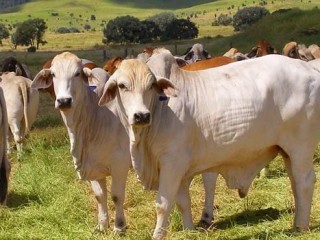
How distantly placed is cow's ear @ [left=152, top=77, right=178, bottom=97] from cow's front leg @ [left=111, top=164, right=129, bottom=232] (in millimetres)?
1202

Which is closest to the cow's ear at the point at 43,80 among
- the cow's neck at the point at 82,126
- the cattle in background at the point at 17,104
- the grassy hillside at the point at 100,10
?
the cow's neck at the point at 82,126

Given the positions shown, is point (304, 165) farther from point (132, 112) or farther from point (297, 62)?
point (132, 112)

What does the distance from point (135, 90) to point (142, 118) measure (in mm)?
281

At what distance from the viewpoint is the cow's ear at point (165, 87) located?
565 cm

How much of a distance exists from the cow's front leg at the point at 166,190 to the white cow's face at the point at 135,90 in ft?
1.71

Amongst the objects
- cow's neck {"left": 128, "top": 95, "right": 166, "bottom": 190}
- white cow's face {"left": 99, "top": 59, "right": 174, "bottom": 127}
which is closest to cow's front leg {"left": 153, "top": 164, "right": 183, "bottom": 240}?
cow's neck {"left": 128, "top": 95, "right": 166, "bottom": 190}

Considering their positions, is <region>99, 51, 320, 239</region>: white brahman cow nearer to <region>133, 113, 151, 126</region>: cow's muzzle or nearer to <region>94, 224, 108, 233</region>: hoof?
<region>133, 113, 151, 126</region>: cow's muzzle

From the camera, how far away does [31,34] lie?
225 feet

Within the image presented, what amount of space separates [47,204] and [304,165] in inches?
130

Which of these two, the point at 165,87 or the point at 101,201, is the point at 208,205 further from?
the point at 165,87

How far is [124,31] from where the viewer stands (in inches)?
2537

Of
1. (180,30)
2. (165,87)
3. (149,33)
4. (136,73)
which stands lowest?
(180,30)

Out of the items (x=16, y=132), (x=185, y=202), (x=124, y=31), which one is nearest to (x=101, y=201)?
(x=185, y=202)

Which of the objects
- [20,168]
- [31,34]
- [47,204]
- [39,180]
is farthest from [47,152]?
[31,34]
